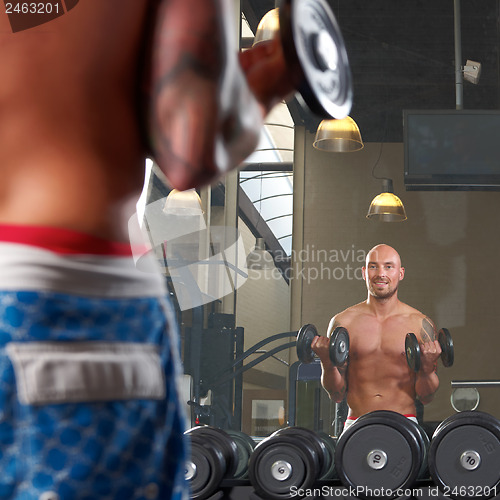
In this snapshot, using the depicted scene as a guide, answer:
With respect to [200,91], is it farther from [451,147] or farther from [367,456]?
[451,147]

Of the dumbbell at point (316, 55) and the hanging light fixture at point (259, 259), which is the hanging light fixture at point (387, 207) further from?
the dumbbell at point (316, 55)

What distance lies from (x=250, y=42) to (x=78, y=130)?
439 cm

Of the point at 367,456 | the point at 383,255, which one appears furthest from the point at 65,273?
the point at 383,255

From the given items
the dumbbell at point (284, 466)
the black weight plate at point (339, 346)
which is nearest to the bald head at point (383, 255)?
the black weight plate at point (339, 346)

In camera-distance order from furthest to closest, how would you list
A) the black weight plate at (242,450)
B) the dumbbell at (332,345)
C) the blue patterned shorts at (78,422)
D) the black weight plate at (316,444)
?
the dumbbell at (332,345) < the black weight plate at (242,450) < the black weight plate at (316,444) < the blue patterned shorts at (78,422)

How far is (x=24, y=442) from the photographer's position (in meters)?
0.48

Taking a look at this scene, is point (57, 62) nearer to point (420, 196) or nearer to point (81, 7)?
point (81, 7)

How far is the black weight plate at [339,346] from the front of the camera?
190 inches

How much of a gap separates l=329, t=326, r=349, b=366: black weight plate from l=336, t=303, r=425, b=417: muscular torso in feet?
0.14

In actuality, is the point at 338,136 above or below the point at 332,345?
above

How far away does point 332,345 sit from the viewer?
4.88 meters

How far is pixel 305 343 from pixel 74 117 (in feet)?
14.9

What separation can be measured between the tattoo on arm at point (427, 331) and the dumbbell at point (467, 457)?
4.24ft

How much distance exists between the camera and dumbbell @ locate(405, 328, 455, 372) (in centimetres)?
476
